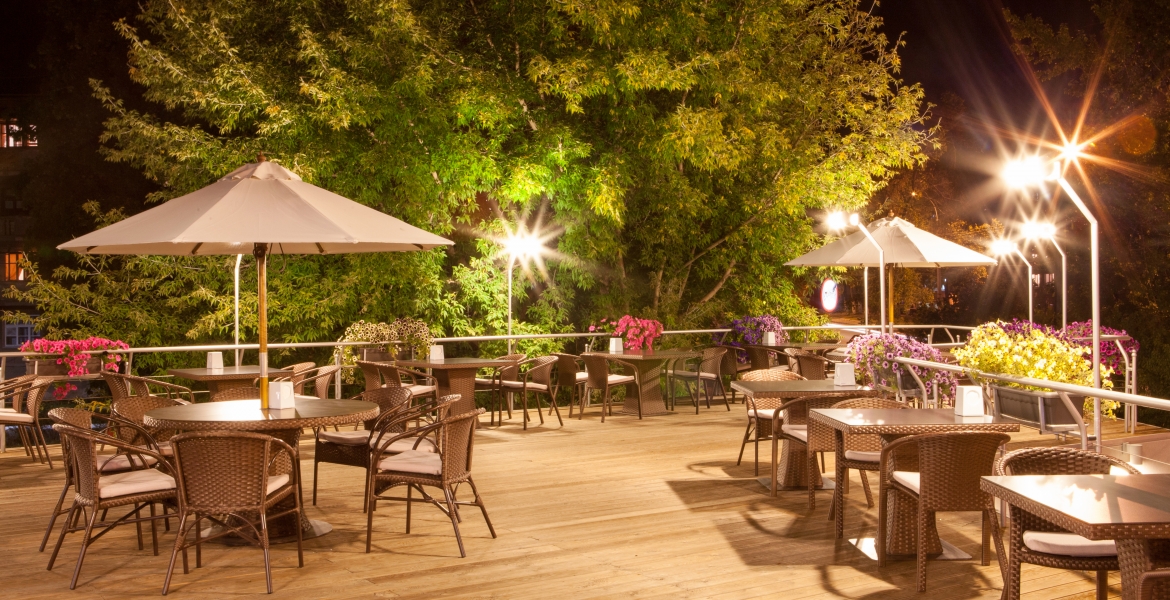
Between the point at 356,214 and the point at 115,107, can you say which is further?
the point at 115,107

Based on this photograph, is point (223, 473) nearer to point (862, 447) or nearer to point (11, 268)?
point (862, 447)

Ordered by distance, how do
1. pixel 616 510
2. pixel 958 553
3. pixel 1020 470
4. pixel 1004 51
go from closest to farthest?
pixel 1020 470
pixel 958 553
pixel 616 510
pixel 1004 51

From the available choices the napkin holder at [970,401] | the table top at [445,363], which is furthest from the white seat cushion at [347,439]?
the napkin holder at [970,401]

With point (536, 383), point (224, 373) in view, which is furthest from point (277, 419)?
point (536, 383)

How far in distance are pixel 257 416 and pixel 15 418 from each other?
3.59 m

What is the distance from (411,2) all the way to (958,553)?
1097 cm

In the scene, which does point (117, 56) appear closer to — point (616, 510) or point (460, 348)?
point (460, 348)

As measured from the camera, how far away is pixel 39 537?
5.47m

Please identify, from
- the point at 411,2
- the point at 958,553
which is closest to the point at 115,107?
the point at 411,2

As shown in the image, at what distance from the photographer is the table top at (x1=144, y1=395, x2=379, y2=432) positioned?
4.83 meters

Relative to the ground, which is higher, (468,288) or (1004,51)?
(1004,51)

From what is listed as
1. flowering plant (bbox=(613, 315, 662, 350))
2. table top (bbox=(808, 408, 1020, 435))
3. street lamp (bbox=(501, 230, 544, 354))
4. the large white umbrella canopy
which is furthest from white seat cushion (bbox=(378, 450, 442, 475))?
street lamp (bbox=(501, 230, 544, 354))

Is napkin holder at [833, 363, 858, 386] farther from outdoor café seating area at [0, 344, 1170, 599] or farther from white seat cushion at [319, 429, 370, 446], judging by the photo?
white seat cushion at [319, 429, 370, 446]

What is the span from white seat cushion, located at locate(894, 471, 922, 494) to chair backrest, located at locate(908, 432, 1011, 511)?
0.24ft
